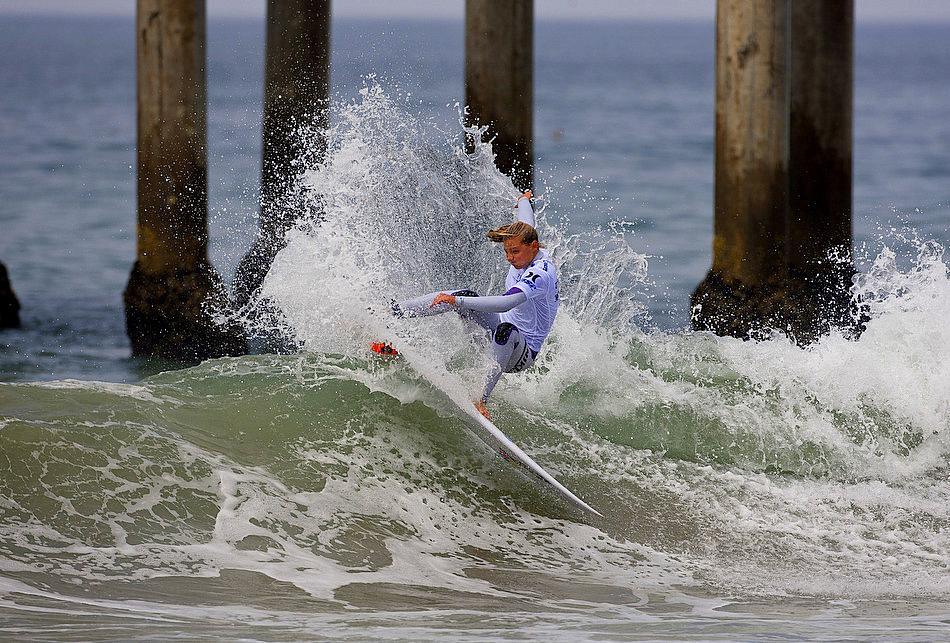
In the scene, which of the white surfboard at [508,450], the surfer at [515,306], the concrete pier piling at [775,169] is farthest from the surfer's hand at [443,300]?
the concrete pier piling at [775,169]

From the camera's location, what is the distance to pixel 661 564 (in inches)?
285

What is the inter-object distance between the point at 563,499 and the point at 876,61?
101 m

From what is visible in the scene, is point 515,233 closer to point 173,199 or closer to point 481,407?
point 481,407

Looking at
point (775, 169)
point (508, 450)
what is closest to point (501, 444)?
point (508, 450)

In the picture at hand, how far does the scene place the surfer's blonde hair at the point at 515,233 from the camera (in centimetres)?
800

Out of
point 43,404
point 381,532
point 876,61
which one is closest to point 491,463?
point 381,532

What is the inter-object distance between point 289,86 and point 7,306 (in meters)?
4.07

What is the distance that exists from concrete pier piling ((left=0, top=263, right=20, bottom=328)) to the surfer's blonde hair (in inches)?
317

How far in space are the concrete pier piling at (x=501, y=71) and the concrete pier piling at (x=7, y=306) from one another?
5366mm

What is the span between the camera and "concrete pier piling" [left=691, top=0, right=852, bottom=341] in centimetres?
1066

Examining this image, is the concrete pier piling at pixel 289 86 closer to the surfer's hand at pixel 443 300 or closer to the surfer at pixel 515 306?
the surfer at pixel 515 306

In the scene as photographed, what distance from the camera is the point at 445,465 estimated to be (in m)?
8.27

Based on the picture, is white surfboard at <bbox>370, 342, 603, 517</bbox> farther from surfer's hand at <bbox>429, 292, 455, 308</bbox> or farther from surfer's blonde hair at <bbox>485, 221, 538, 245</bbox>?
surfer's blonde hair at <bbox>485, 221, 538, 245</bbox>

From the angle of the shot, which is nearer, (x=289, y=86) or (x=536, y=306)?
(x=536, y=306)
